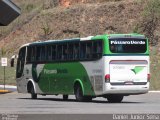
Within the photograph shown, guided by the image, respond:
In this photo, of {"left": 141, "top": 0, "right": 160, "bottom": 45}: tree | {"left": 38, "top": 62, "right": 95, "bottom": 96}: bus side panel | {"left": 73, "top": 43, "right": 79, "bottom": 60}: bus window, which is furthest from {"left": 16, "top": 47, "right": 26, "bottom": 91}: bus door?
{"left": 141, "top": 0, "right": 160, "bottom": 45}: tree

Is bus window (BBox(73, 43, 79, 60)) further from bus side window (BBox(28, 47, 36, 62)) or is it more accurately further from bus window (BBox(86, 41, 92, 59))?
bus side window (BBox(28, 47, 36, 62))

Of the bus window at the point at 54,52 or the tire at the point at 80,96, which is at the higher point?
the bus window at the point at 54,52

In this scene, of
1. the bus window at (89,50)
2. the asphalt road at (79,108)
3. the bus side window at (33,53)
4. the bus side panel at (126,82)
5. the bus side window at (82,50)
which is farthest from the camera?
the bus side window at (33,53)

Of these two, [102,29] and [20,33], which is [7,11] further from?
[20,33]

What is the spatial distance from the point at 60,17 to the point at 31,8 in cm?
2108

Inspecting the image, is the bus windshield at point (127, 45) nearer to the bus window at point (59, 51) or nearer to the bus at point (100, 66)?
the bus at point (100, 66)

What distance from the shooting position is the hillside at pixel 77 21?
70.9 m

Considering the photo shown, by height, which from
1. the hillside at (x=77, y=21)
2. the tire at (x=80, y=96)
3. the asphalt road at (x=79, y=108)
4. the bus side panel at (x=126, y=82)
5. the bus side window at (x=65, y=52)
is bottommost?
the asphalt road at (x=79, y=108)

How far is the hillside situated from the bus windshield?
3199cm

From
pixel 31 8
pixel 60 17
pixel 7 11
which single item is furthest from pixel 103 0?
pixel 7 11

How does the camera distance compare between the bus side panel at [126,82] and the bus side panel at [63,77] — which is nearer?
the bus side panel at [126,82]

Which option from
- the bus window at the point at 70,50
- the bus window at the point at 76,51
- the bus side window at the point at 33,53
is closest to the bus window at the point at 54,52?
the bus window at the point at 70,50

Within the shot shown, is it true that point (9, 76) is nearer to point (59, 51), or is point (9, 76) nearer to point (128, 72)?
point (59, 51)

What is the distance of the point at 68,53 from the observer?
3506 cm
